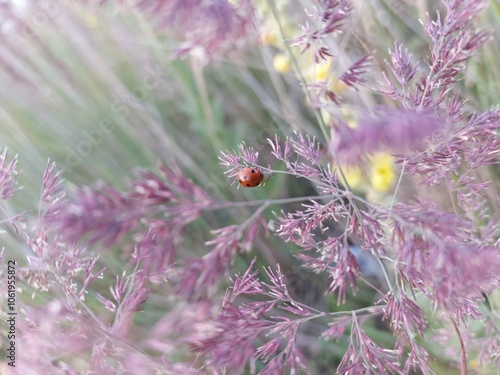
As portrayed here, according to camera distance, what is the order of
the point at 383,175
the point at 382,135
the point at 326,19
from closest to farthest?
the point at 382,135 → the point at 326,19 → the point at 383,175

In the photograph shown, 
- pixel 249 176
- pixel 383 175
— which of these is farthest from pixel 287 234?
pixel 383 175

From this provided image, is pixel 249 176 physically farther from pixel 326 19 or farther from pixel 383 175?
pixel 383 175

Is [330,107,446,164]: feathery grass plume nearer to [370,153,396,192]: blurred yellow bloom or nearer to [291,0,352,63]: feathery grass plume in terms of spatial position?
[291,0,352,63]: feathery grass plume

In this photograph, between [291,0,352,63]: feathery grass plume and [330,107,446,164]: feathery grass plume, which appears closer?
[330,107,446,164]: feathery grass plume

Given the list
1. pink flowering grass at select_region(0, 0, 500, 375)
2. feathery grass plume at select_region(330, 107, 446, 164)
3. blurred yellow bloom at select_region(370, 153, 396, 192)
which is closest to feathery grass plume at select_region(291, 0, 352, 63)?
pink flowering grass at select_region(0, 0, 500, 375)

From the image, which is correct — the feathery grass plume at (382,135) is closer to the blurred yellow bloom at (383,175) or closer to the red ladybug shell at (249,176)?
the red ladybug shell at (249,176)

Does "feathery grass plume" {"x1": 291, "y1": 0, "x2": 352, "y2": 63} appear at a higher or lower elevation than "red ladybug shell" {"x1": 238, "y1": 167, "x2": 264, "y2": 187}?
higher

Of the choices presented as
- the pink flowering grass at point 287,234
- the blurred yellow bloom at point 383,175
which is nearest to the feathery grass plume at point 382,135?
the pink flowering grass at point 287,234

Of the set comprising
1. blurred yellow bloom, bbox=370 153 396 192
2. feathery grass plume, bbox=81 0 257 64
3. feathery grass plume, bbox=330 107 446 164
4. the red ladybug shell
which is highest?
feathery grass plume, bbox=81 0 257 64
